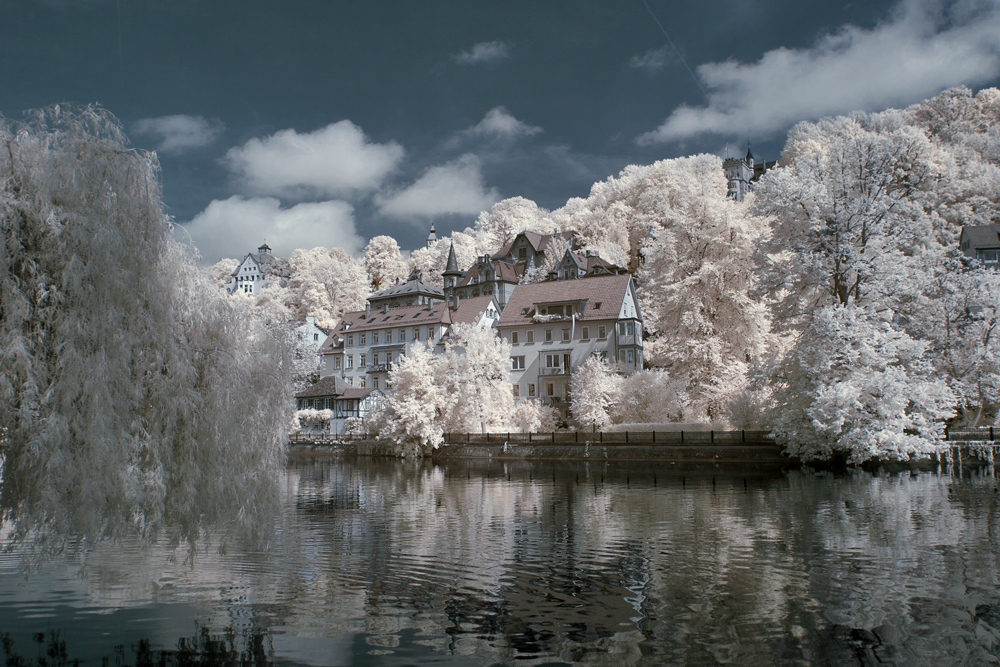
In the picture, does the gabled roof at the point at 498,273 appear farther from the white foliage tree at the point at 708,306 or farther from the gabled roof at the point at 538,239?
the white foliage tree at the point at 708,306

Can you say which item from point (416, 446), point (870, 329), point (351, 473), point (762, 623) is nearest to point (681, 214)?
point (870, 329)

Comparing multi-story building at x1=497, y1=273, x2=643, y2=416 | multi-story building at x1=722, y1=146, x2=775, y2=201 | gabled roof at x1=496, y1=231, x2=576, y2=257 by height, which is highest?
multi-story building at x1=722, y1=146, x2=775, y2=201

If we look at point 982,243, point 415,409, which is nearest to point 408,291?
point 415,409

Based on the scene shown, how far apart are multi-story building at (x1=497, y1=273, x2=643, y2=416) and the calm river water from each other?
43.7m

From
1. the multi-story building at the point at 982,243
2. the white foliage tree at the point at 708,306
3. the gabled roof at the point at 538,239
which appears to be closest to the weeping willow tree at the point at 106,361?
the white foliage tree at the point at 708,306

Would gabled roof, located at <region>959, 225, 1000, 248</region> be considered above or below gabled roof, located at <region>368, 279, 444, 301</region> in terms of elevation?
above

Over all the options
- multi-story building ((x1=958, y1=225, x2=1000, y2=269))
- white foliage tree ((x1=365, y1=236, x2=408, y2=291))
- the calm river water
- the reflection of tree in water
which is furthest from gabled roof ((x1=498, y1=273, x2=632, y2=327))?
white foliage tree ((x1=365, y1=236, x2=408, y2=291))

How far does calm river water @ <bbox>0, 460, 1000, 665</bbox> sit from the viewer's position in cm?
1271

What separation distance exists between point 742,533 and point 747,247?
4166 centimetres

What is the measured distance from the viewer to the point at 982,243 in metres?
87.6

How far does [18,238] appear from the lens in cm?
1135

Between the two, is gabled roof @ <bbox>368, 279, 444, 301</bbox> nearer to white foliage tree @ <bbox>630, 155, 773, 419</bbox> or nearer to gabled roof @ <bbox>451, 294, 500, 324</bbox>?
gabled roof @ <bbox>451, 294, 500, 324</bbox>

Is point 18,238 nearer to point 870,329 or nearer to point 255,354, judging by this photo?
point 255,354

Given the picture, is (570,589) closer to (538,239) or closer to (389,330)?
(389,330)
